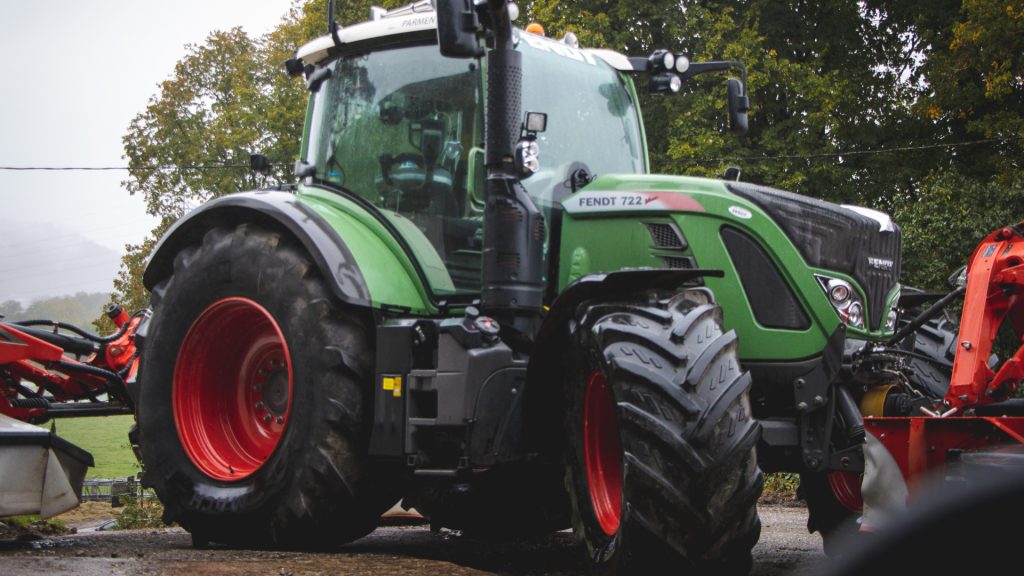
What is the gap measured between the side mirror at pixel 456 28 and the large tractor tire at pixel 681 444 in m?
1.44

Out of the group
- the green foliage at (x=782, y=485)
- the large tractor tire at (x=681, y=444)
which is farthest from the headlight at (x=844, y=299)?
the green foliage at (x=782, y=485)

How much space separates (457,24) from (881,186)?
719 inches

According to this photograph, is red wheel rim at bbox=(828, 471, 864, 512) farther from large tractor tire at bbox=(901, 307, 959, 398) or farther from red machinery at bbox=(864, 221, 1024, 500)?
large tractor tire at bbox=(901, 307, 959, 398)

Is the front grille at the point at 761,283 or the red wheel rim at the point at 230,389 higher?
the front grille at the point at 761,283

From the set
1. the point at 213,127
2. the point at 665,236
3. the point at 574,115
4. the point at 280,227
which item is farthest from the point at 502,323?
the point at 213,127

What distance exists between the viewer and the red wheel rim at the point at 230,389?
677cm

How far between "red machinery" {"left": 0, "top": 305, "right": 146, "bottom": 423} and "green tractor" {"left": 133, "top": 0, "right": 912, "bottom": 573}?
138cm

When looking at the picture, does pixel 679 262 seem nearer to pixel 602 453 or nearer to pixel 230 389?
pixel 602 453

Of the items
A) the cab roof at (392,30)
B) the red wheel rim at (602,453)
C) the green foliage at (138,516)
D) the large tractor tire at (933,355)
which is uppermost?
the cab roof at (392,30)

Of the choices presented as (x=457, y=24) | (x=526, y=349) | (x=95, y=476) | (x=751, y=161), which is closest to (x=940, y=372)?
(x=526, y=349)

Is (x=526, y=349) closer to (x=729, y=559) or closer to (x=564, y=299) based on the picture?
(x=564, y=299)

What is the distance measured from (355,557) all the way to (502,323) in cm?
142

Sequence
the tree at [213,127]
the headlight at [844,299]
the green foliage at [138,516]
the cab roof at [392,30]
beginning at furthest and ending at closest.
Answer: the tree at [213,127] → the green foliage at [138,516] → the cab roof at [392,30] → the headlight at [844,299]

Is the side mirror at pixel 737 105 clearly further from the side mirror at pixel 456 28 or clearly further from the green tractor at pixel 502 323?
the side mirror at pixel 456 28
